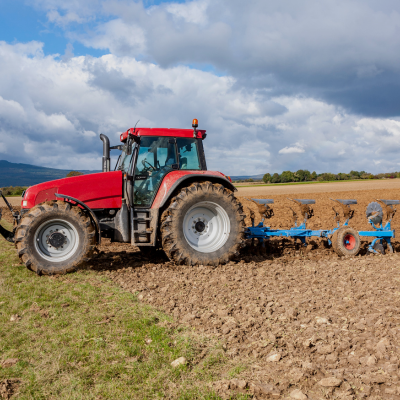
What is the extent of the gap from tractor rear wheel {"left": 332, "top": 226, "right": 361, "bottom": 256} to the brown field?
0.90 ft

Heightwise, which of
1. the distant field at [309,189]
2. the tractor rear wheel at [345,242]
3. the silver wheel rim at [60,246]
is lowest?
the tractor rear wheel at [345,242]

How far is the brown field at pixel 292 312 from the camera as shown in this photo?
2.76 m

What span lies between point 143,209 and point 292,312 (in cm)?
321

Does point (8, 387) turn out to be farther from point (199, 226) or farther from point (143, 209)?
point (199, 226)

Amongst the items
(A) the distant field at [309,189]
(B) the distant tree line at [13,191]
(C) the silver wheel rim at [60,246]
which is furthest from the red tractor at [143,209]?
(B) the distant tree line at [13,191]

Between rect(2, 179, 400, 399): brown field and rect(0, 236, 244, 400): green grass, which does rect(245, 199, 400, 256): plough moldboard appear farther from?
rect(0, 236, 244, 400): green grass

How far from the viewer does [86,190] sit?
611 centimetres

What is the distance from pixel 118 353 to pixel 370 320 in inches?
98.4

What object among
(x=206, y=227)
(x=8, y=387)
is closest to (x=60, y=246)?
(x=206, y=227)

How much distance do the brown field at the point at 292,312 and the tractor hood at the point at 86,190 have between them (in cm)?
118

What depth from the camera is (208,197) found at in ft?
20.5

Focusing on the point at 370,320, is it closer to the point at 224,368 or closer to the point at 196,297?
the point at 224,368

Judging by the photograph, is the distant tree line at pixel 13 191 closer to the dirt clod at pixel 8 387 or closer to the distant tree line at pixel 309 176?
the dirt clod at pixel 8 387

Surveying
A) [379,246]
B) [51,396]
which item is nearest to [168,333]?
[51,396]
